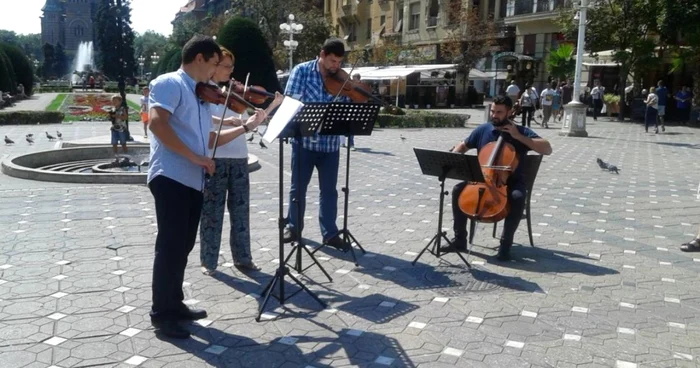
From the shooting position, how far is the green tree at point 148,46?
87.8 meters

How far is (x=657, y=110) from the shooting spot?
875 inches

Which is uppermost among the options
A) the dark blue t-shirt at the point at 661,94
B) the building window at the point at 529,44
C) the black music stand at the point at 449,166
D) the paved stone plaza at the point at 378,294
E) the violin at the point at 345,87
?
the building window at the point at 529,44

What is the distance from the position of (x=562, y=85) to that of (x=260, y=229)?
24.9m

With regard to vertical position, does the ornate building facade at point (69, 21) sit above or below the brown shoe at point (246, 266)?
above

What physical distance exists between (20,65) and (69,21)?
84.1 meters

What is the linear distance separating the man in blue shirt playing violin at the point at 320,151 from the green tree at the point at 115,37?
39.4ft

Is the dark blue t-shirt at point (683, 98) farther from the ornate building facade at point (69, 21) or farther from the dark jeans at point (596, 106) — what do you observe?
the ornate building facade at point (69, 21)

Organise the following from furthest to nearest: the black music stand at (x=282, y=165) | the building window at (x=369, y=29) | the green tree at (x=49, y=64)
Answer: the green tree at (x=49, y=64)
the building window at (x=369, y=29)
the black music stand at (x=282, y=165)

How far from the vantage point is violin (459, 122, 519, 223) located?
19.1 ft

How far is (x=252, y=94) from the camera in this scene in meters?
5.01

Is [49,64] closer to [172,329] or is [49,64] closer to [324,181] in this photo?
[324,181]

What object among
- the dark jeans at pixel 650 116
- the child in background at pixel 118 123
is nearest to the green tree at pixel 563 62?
the dark jeans at pixel 650 116

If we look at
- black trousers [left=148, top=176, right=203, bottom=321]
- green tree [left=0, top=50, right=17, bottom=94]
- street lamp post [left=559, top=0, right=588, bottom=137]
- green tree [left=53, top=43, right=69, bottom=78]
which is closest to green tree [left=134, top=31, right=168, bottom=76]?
green tree [left=53, top=43, right=69, bottom=78]

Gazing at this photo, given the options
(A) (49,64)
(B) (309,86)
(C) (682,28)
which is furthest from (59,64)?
(B) (309,86)
